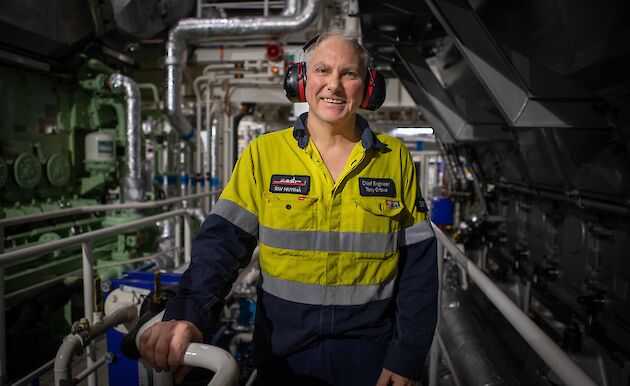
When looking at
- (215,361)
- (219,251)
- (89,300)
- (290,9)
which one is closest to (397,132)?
(290,9)

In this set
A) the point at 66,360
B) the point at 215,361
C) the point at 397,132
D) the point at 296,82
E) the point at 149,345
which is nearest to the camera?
the point at 215,361

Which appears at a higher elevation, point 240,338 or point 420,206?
point 420,206

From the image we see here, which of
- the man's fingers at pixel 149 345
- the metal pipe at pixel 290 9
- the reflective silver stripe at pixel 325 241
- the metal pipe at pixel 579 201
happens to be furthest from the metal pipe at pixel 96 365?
the metal pipe at pixel 290 9

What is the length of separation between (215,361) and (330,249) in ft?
1.63

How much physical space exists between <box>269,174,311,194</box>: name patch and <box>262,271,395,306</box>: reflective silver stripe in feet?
0.87

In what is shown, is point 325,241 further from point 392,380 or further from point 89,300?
point 89,300

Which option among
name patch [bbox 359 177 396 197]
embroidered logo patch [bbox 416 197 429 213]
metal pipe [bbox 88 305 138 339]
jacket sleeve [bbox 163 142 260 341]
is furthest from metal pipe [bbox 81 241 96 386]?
embroidered logo patch [bbox 416 197 429 213]

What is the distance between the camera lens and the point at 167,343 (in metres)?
0.89

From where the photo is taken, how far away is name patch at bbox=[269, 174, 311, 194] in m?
1.22

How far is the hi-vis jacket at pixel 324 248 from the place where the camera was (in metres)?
1.21

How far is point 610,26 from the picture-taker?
1.84 m

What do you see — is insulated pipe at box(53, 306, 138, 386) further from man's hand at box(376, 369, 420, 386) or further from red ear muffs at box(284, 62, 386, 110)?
red ear muffs at box(284, 62, 386, 110)

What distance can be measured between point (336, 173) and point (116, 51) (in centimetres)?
548

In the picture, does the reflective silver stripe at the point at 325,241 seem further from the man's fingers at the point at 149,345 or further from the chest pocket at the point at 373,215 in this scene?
the man's fingers at the point at 149,345
